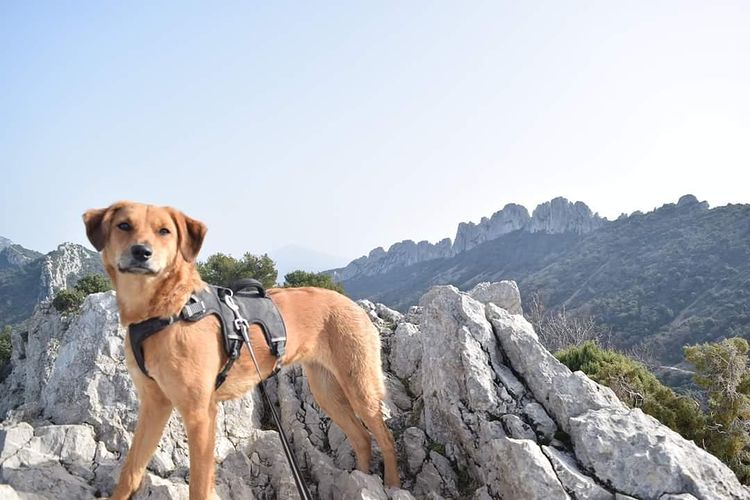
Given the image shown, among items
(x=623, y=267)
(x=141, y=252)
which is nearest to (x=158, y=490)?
(x=141, y=252)

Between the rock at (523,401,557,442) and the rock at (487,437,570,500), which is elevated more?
the rock at (523,401,557,442)

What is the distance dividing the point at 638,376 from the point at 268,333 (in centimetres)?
925

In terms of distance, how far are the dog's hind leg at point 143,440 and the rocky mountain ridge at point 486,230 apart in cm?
9909

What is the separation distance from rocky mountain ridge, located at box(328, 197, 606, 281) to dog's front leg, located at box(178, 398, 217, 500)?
99398 mm

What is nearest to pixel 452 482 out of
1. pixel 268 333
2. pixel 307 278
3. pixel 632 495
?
pixel 632 495

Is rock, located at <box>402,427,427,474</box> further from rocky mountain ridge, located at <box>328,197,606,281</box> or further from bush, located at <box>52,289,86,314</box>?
rocky mountain ridge, located at <box>328,197,606,281</box>

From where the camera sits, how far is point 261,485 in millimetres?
5148

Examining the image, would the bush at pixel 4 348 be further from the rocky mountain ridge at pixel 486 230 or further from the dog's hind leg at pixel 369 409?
the rocky mountain ridge at pixel 486 230

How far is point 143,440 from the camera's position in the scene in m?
4.17

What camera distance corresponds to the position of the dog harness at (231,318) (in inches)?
150

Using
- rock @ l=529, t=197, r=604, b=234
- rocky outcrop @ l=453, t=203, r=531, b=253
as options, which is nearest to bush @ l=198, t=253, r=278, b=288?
rock @ l=529, t=197, r=604, b=234

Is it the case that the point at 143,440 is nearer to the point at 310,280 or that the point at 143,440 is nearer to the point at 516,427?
the point at 516,427

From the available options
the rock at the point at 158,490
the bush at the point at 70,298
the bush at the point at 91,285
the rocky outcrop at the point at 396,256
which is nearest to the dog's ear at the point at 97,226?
the rock at the point at 158,490

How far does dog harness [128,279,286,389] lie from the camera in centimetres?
380
